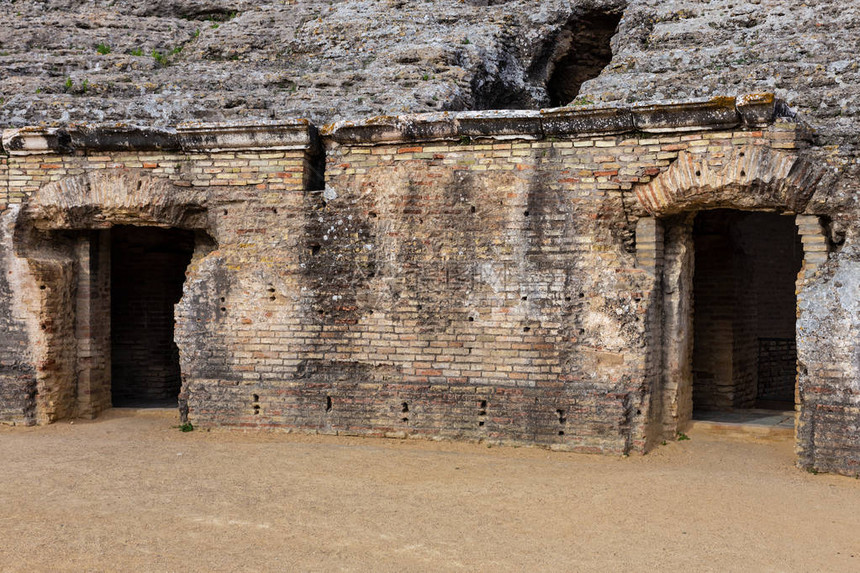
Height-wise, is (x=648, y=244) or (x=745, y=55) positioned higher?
(x=745, y=55)

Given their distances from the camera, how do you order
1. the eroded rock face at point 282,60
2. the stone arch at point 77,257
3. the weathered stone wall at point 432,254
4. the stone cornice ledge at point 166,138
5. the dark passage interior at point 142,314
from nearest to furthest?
the weathered stone wall at point 432,254 < the stone cornice ledge at point 166,138 < the stone arch at point 77,257 < the eroded rock face at point 282,60 < the dark passage interior at point 142,314

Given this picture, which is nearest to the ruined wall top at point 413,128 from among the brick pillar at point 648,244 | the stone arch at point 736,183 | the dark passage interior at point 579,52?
the stone arch at point 736,183

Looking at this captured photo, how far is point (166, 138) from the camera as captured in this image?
8031 mm

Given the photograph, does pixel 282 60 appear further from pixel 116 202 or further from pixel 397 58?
pixel 116 202

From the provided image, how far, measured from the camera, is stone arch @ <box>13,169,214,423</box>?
320 inches

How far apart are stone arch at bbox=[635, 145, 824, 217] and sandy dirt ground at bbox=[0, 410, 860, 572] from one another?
2.26 m

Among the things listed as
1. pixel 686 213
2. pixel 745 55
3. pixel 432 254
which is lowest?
pixel 432 254

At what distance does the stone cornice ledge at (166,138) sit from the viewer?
7859 millimetres

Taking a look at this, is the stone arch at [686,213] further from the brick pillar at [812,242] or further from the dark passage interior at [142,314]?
the dark passage interior at [142,314]

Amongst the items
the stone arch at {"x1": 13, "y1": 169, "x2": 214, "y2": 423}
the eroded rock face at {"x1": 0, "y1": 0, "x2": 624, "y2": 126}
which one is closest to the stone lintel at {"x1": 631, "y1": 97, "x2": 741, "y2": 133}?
the eroded rock face at {"x1": 0, "y1": 0, "x2": 624, "y2": 126}

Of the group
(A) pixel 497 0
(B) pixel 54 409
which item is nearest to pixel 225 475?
(B) pixel 54 409

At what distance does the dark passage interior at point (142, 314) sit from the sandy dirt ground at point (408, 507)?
279 centimetres

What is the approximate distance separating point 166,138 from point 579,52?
606cm

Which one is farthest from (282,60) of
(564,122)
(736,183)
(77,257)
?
(736,183)
